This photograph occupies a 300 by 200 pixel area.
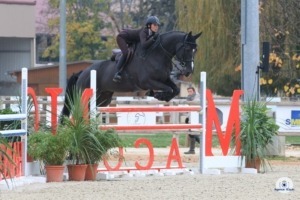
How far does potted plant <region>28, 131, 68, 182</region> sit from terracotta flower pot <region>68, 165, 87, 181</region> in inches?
6.9

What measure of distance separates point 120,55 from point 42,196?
245 inches

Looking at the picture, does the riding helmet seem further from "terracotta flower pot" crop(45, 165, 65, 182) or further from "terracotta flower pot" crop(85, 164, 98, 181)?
"terracotta flower pot" crop(45, 165, 65, 182)

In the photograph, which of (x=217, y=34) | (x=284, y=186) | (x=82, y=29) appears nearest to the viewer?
(x=284, y=186)

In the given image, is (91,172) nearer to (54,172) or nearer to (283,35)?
(54,172)

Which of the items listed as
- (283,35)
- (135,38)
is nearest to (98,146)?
(135,38)

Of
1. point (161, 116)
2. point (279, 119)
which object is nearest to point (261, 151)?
point (279, 119)

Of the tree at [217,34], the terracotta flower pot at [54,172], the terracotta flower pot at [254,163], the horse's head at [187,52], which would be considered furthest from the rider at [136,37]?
the tree at [217,34]

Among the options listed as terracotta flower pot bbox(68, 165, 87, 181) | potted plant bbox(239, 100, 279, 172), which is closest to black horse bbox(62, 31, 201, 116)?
potted plant bbox(239, 100, 279, 172)

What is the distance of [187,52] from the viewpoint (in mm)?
16938

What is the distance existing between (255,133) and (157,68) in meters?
2.11

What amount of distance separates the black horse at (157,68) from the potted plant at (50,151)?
2.16 m

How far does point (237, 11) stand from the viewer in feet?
128

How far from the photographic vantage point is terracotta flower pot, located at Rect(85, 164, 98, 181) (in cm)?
1530

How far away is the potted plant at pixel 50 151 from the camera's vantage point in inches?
584
